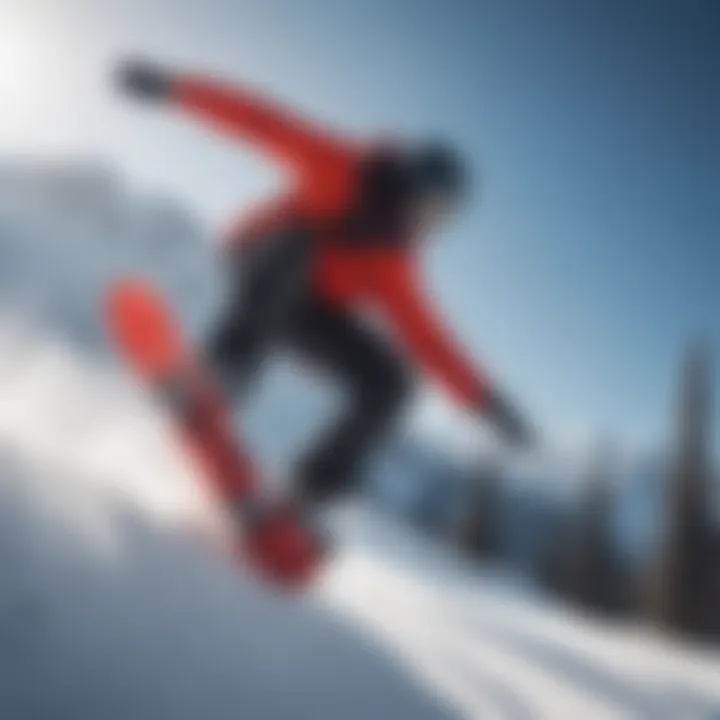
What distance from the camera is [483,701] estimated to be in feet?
8.82

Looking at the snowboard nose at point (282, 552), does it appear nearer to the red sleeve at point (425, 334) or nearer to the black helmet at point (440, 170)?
the red sleeve at point (425, 334)

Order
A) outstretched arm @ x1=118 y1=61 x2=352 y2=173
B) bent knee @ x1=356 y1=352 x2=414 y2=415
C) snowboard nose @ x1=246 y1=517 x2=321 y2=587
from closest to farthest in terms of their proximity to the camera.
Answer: snowboard nose @ x1=246 y1=517 x2=321 y2=587, outstretched arm @ x1=118 y1=61 x2=352 y2=173, bent knee @ x1=356 y1=352 x2=414 y2=415

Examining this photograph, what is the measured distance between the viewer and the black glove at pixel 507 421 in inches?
126

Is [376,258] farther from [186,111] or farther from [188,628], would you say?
[188,628]

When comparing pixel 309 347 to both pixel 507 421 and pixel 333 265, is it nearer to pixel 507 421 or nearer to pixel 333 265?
pixel 333 265

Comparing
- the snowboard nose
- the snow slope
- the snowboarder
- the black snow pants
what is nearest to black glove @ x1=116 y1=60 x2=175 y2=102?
the snowboarder

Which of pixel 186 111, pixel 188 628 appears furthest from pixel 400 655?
pixel 186 111

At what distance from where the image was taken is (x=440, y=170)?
319cm

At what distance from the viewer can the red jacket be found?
3377mm

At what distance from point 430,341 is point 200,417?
0.92 metres

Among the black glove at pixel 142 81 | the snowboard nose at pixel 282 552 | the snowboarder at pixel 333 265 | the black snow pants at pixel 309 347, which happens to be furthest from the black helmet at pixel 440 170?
the snowboard nose at pixel 282 552

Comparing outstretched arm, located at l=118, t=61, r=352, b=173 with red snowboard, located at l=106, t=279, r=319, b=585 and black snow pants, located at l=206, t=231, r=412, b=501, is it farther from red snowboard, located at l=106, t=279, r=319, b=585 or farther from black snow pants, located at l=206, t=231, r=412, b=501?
red snowboard, located at l=106, t=279, r=319, b=585

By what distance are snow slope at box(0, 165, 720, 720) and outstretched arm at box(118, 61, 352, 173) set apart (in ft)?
3.86

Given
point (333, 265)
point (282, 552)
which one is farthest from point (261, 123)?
point (282, 552)
